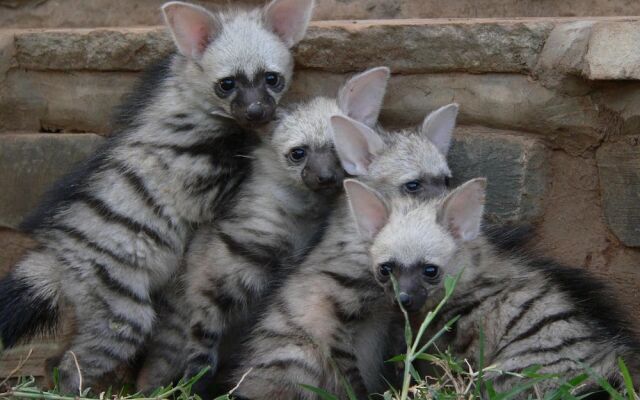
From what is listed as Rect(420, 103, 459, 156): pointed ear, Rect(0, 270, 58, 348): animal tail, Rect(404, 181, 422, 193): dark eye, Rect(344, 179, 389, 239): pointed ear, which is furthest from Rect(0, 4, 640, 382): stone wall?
Rect(0, 270, 58, 348): animal tail

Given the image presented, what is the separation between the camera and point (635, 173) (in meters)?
4.54

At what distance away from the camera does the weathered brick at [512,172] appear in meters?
4.70

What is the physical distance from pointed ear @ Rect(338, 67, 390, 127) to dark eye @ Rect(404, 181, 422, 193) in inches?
16.2

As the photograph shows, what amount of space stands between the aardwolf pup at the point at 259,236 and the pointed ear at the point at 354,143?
3cm

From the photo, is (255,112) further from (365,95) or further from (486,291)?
(486,291)

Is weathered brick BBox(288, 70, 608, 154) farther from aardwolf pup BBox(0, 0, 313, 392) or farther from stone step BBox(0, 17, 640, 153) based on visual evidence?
aardwolf pup BBox(0, 0, 313, 392)

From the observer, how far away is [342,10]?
580cm

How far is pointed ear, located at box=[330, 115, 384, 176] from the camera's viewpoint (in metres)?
4.68

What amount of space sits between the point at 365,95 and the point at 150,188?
105cm

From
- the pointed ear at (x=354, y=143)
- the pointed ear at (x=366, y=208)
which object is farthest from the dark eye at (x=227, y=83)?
the pointed ear at (x=366, y=208)

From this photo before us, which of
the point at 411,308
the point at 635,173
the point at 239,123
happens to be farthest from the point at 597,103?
the point at 239,123

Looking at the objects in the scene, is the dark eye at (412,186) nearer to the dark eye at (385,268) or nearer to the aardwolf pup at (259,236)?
the aardwolf pup at (259,236)

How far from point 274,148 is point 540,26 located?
Result: 129 centimetres

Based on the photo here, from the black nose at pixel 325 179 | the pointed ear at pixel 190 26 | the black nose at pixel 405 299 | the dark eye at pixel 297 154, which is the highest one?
the pointed ear at pixel 190 26
